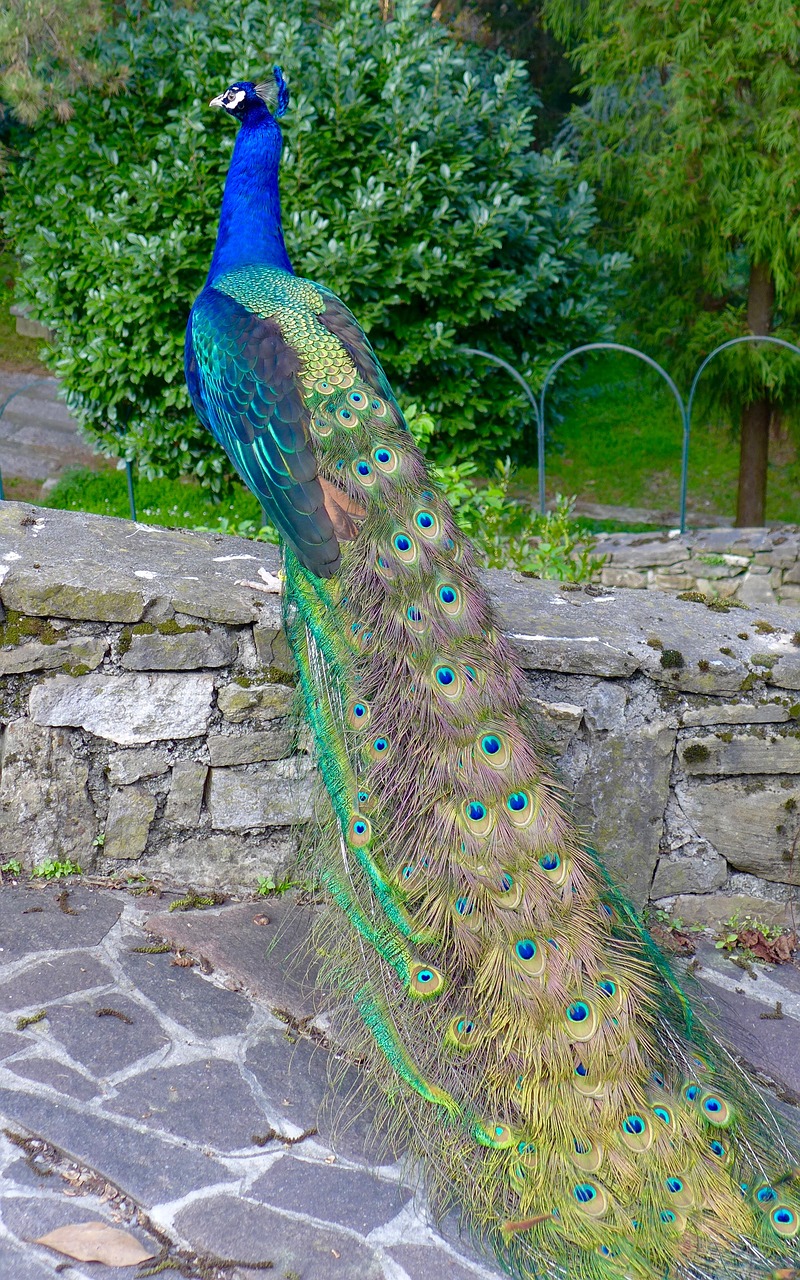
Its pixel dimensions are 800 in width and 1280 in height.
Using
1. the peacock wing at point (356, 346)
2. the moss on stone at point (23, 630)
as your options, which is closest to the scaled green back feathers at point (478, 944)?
the peacock wing at point (356, 346)

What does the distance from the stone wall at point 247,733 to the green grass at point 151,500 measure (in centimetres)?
433

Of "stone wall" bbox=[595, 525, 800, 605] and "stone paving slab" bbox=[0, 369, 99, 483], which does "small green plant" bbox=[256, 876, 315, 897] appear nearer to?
"stone wall" bbox=[595, 525, 800, 605]

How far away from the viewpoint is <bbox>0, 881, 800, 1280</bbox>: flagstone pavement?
1927mm

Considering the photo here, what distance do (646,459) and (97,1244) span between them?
35.1 ft

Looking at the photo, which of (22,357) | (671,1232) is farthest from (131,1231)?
(22,357)

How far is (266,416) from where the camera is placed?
9.05 feet

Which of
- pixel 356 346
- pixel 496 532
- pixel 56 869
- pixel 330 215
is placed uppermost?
pixel 330 215

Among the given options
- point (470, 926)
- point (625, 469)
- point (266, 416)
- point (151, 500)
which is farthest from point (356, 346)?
point (625, 469)

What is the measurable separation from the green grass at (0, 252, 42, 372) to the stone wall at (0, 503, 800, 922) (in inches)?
364

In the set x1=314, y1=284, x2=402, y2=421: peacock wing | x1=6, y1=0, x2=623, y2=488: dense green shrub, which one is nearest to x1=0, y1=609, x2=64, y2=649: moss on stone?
x1=314, y1=284, x2=402, y2=421: peacock wing

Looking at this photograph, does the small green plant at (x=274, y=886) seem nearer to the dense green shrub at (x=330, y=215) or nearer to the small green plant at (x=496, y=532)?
the small green plant at (x=496, y=532)

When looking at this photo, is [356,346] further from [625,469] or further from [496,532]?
[625,469]

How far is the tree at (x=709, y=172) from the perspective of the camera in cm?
705

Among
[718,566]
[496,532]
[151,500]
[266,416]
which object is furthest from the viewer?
[151,500]
